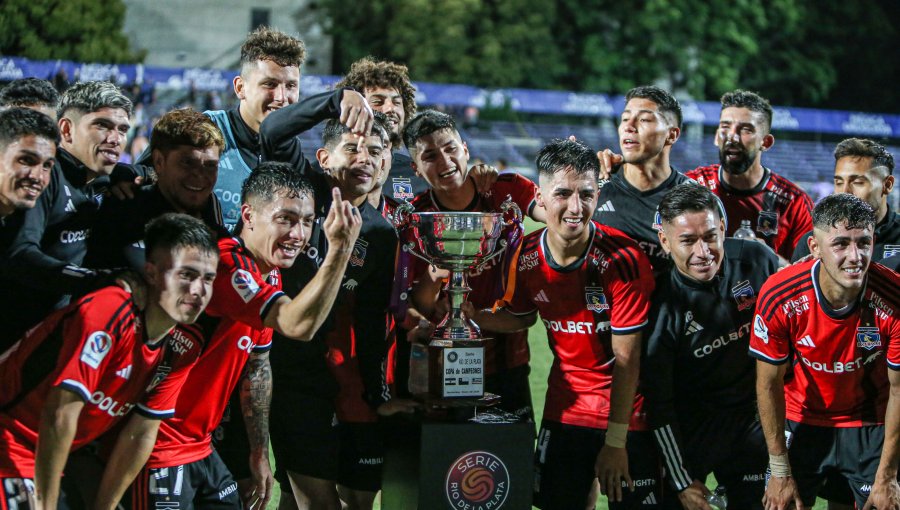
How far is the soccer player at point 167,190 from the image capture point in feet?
14.4

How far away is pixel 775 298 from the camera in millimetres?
4609

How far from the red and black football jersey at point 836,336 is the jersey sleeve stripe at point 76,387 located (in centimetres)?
289

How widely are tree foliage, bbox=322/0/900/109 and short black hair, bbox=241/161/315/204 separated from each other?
3181 cm

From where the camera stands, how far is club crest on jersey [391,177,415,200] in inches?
232

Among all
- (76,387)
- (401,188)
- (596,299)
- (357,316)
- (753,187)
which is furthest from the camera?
(753,187)

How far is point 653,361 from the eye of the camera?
4711 millimetres

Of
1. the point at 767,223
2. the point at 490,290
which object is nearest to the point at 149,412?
the point at 490,290

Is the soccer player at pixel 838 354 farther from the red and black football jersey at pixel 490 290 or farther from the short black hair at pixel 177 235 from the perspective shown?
the short black hair at pixel 177 235

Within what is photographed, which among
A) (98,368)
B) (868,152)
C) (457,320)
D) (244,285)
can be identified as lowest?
(98,368)

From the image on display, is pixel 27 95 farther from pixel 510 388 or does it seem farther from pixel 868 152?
pixel 868 152

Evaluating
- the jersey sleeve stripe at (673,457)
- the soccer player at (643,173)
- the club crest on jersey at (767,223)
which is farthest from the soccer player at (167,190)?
the club crest on jersey at (767,223)

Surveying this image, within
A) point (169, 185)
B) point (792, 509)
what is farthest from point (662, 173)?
point (169, 185)

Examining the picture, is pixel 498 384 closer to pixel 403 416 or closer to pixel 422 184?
pixel 403 416

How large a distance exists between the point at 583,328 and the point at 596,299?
0.53ft
